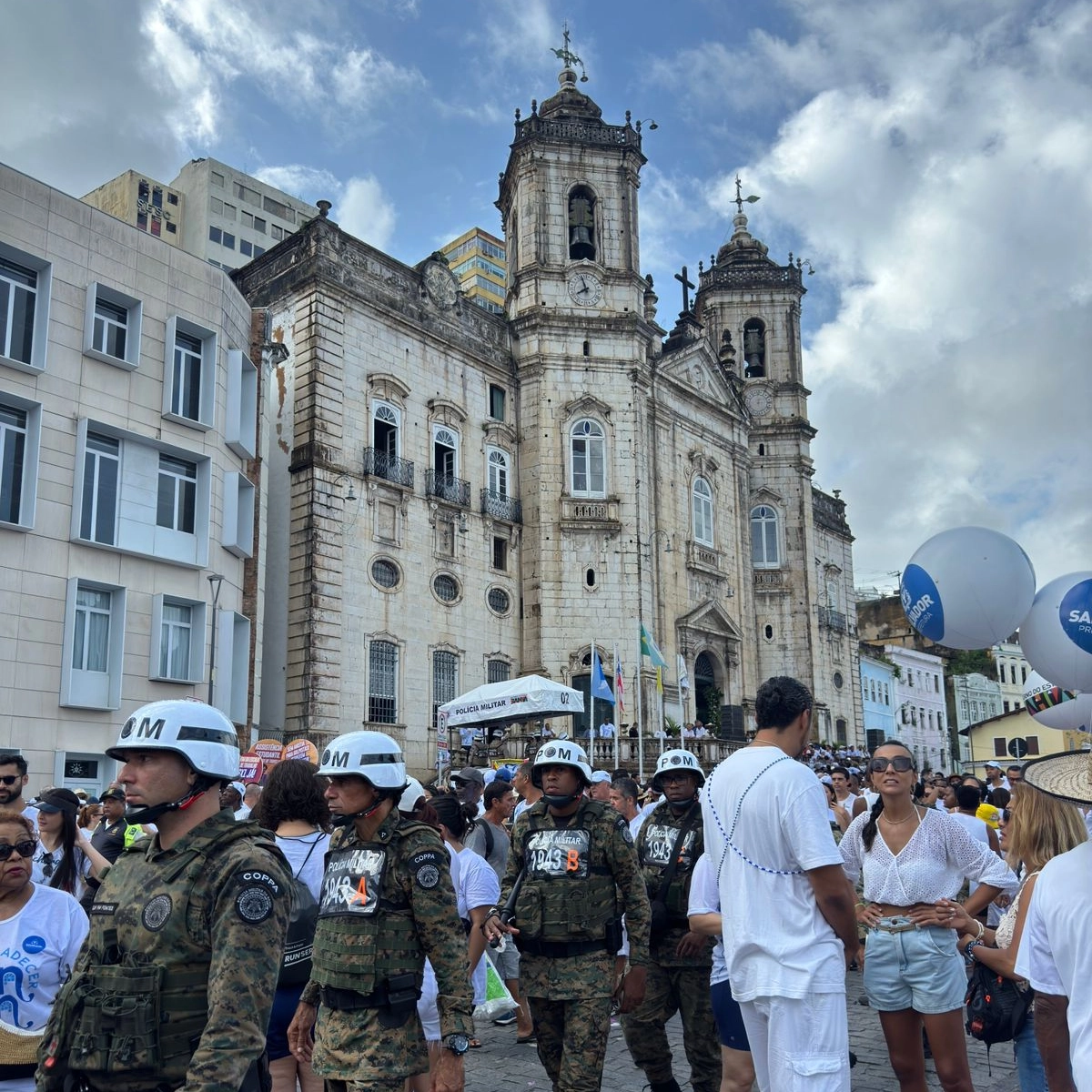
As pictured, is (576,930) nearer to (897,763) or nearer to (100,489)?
(897,763)

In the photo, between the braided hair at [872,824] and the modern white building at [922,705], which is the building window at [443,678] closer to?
the braided hair at [872,824]

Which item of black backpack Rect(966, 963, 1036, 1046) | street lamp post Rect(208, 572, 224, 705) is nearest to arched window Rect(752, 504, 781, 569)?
street lamp post Rect(208, 572, 224, 705)

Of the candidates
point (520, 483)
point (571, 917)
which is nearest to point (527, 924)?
point (571, 917)

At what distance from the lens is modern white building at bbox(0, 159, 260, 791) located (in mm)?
17484

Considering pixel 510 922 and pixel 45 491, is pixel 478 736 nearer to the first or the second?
pixel 45 491

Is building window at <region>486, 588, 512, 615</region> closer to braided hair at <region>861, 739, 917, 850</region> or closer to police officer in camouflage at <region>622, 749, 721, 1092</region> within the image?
police officer in camouflage at <region>622, 749, 721, 1092</region>

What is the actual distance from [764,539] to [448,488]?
51.3ft

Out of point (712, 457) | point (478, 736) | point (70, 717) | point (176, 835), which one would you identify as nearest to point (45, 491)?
point (70, 717)

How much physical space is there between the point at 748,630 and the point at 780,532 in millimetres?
5058

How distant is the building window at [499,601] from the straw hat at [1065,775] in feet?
84.6

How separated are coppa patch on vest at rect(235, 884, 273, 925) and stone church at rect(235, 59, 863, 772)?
21.2 m

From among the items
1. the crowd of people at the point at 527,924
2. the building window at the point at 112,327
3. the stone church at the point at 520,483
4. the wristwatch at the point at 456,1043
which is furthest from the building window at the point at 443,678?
the wristwatch at the point at 456,1043

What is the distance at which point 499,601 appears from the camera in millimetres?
29734

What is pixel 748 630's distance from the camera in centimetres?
3672
